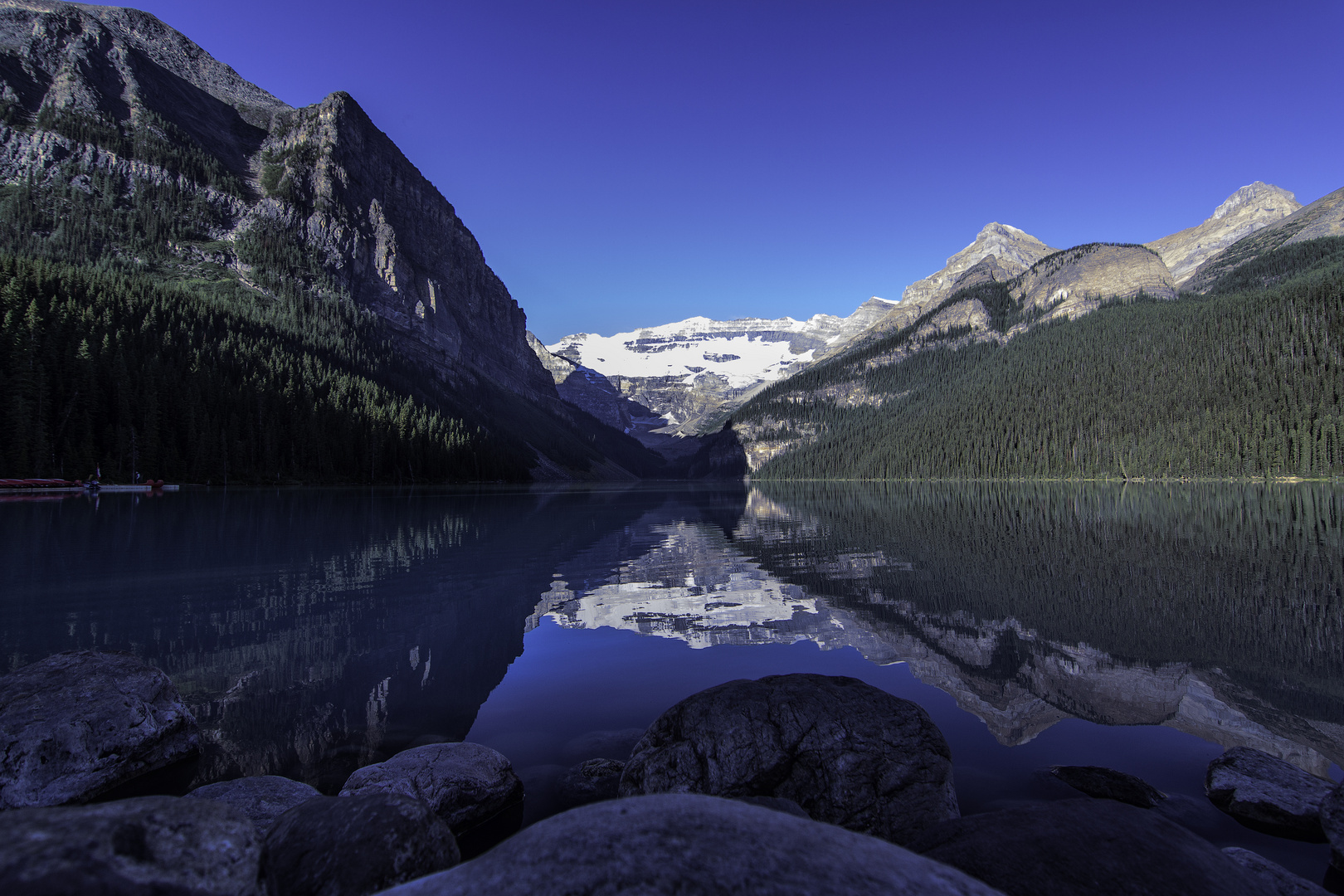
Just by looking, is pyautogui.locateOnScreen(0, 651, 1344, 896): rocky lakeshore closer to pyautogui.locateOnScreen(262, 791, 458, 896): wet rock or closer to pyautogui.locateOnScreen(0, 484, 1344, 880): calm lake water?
pyautogui.locateOnScreen(262, 791, 458, 896): wet rock

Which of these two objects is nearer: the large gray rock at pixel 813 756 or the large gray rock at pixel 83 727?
the large gray rock at pixel 813 756

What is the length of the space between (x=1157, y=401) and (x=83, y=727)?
154 m

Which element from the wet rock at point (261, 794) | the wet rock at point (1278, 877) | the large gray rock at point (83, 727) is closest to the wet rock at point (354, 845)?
the wet rock at point (261, 794)

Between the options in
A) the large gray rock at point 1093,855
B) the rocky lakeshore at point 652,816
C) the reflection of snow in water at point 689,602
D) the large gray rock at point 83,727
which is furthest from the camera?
the reflection of snow in water at point 689,602

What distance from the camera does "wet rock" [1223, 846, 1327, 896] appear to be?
4.98 m

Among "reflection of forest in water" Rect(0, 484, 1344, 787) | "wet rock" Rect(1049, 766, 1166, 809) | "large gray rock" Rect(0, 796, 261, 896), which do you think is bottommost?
"wet rock" Rect(1049, 766, 1166, 809)

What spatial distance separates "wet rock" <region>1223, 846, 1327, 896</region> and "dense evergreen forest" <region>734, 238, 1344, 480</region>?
121 metres

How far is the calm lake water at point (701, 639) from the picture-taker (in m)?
9.14

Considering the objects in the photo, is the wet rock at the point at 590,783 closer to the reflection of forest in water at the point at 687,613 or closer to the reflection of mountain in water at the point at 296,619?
the reflection of mountain in water at the point at 296,619

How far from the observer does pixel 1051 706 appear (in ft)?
35.1

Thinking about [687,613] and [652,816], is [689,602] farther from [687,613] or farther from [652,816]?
[652,816]

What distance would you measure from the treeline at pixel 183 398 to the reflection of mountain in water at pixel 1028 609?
267ft

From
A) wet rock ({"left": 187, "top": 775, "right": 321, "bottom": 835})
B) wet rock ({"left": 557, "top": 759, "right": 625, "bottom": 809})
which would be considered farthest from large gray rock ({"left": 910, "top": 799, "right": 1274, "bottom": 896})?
wet rock ({"left": 187, "top": 775, "right": 321, "bottom": 835})

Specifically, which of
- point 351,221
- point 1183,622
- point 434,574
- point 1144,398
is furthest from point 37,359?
point 1144,398
